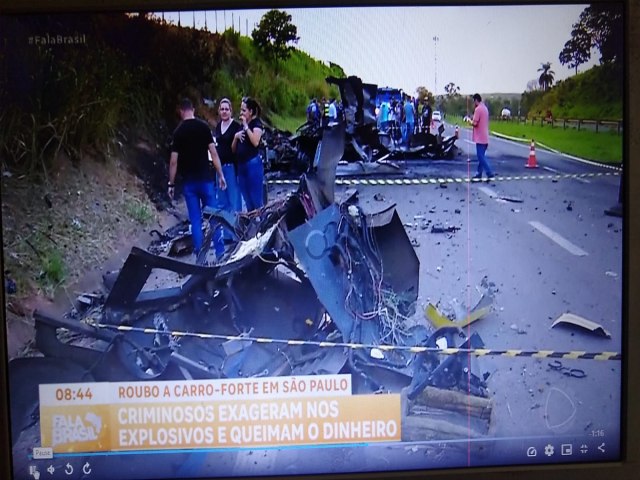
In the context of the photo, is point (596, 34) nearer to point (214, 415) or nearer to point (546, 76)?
point (546, 76)

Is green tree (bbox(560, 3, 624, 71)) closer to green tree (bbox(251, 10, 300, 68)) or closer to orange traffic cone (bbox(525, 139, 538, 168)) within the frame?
orange traffic cone (bbox(525, 139, 538, 168))

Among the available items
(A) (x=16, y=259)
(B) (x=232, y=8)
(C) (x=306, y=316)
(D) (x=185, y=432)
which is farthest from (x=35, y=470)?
(B) (x=232, y=8)

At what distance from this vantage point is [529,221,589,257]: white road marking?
220 cm

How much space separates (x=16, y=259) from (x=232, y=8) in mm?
980

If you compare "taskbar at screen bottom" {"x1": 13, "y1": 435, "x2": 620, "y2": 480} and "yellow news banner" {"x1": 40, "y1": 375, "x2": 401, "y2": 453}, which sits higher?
"yellow news banner" {"x1": 40, "y1": 375, "x2": 401, "y2": 453}

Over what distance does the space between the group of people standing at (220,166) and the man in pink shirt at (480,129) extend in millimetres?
657

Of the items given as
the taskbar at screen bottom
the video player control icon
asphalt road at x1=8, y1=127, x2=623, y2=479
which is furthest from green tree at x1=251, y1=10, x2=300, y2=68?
the video player control icon

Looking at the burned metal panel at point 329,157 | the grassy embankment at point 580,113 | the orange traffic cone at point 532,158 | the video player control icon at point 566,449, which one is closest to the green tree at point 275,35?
the burned metal panel at point 329,157

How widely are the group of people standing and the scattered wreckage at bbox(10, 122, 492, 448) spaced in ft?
0.12

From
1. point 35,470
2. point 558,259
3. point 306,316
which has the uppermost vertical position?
point 558,259

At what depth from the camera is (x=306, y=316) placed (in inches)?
84.7

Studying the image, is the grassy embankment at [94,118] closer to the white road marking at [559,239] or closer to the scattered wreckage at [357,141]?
the scattered wreckage at [357,141]

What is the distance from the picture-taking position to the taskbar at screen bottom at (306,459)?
2139 mm

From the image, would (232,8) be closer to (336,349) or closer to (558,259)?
(336,349)
